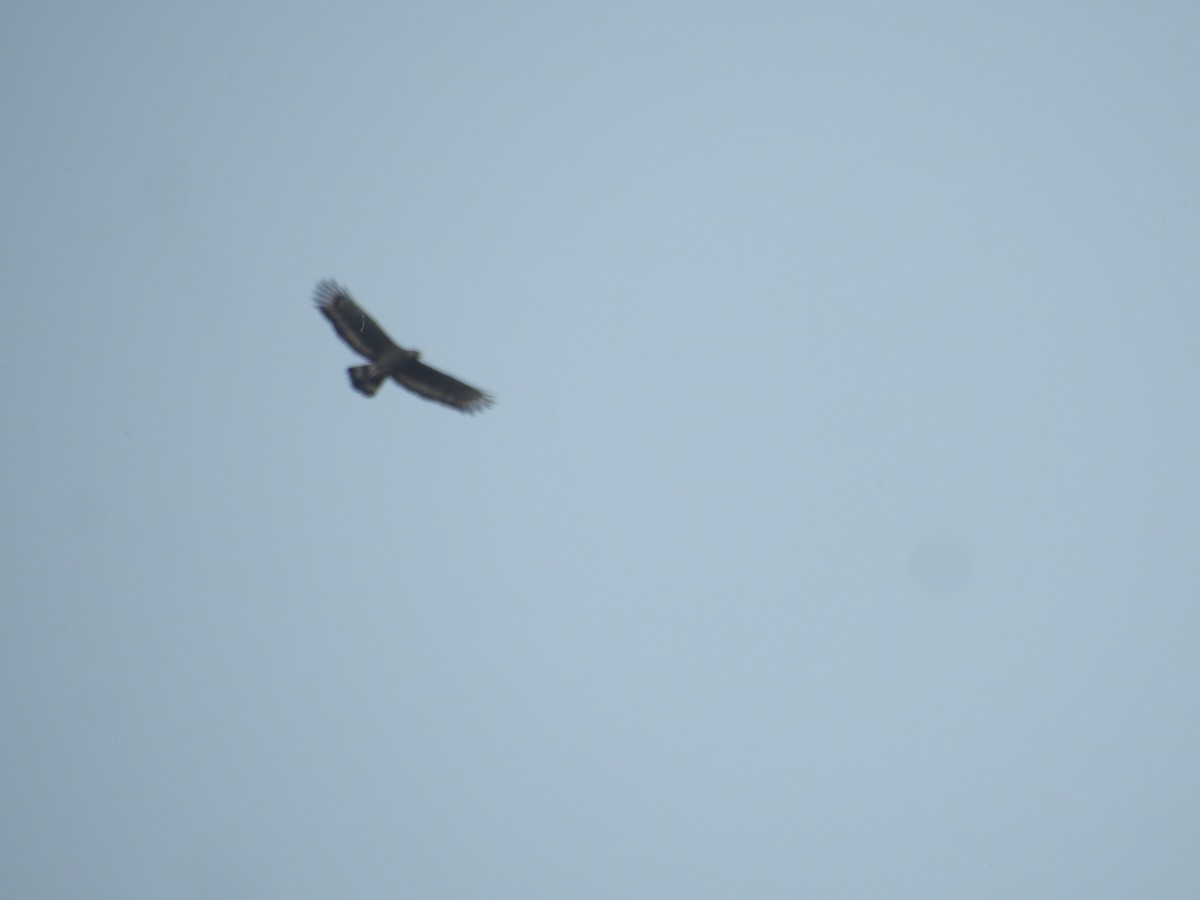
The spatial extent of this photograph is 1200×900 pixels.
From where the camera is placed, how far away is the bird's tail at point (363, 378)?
1939 cm

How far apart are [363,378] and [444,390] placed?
5.01 feet

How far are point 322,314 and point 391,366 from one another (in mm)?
1427

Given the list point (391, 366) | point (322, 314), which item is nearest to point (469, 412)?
point (391, 366)

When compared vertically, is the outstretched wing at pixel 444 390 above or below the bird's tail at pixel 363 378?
above

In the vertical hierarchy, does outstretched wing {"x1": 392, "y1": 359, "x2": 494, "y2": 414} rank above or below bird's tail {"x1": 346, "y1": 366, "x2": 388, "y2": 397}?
above

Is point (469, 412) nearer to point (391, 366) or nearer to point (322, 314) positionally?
point (391, 366)

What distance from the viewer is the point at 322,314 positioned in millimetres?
19406

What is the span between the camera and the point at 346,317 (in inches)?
762

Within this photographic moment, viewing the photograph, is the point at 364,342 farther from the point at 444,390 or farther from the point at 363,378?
the point at 444,390

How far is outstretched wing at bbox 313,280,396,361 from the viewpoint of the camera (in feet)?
63.4

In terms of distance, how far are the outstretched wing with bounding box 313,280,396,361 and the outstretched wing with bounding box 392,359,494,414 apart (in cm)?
84

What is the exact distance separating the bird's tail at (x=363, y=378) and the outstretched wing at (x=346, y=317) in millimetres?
426

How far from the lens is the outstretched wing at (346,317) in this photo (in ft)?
63.4

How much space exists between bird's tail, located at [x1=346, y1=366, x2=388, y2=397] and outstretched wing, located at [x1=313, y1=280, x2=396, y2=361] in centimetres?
43
